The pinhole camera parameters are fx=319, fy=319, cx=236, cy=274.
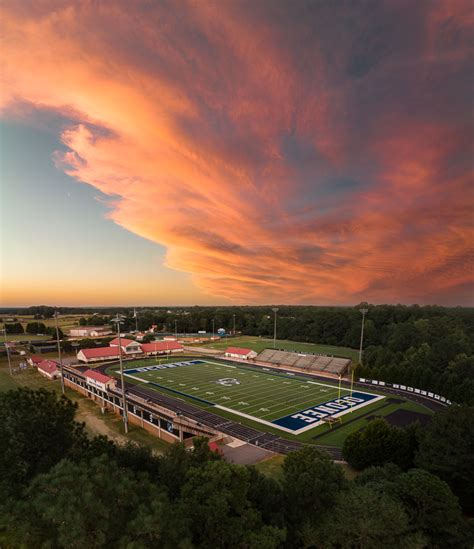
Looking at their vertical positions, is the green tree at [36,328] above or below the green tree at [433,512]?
below

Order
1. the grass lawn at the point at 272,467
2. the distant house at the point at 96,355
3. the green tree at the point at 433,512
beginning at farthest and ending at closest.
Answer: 1. the distant house at the point at 96,355
2. the grass lawn at the point at 272,467
3. the green tree at the point at 433,512

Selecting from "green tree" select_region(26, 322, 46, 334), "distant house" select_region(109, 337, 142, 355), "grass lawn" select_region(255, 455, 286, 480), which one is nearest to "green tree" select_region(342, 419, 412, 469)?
"grass lawn" select_region(255, 455, 286, 480)

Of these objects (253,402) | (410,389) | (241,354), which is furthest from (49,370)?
(410,389)

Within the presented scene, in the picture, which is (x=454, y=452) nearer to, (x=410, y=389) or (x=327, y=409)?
(x=327, y=409)

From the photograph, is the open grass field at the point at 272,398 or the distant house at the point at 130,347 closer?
the open grass field at the point at 272,398

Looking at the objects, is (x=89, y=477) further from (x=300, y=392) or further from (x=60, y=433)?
(x=300, y=392)

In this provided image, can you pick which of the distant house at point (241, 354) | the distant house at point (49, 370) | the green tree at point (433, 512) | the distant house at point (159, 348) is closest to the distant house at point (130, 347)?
the distant house at point (159, 348)

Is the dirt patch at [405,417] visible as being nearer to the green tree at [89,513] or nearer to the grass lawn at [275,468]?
the grass lawn at [275,468]

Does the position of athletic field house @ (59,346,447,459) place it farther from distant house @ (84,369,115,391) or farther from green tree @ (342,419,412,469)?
green tree @ (342,419,412,469)
